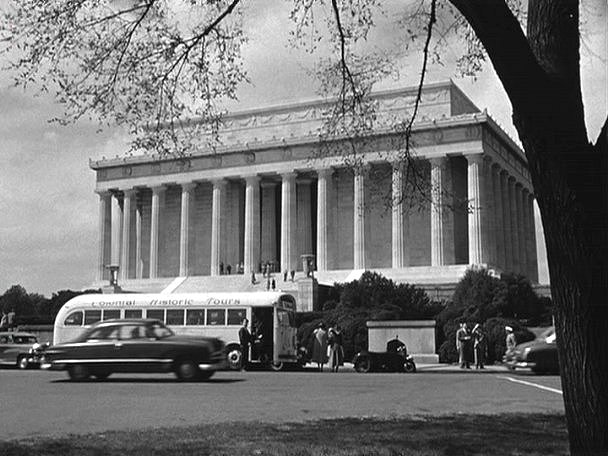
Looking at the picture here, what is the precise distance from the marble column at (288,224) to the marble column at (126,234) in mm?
16174

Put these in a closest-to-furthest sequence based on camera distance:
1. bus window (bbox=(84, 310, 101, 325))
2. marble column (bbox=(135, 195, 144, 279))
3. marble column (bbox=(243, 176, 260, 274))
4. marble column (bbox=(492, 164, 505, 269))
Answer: bus window (bbox=(84, 310, 101, 325)), marble column (bbox=(492, 164, 505, 269)), marble column (bbox=(243, 176, 260, 274)), marble column (bbox=(135, 195, 144, 279))

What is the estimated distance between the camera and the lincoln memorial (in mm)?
65375

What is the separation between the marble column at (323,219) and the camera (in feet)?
229

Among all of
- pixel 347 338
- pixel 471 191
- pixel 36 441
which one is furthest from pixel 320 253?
pixel 36 441

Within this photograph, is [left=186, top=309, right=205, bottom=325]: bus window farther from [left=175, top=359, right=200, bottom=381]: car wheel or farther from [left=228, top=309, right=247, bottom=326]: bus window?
[left=175, top=359, right=200, bottom=381]: car wheel

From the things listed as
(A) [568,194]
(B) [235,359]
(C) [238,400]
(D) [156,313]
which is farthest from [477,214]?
(A) [568,194]

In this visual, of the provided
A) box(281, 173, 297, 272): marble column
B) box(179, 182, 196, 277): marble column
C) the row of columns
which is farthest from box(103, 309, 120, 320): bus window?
box(179, 182, 196, 277): marble column

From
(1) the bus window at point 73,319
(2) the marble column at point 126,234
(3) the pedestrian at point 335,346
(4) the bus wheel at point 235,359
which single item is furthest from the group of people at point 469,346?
(2) the marble column at point 126,234

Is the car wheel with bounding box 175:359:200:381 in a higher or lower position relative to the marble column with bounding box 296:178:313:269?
lower

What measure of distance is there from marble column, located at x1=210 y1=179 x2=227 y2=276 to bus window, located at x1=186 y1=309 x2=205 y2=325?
41.5 meters

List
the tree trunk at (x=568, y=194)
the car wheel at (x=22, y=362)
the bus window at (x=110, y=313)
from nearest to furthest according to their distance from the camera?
the tree trunk at (x=568, y=194), the car wheel at (x=22, y=362), the bus window at (x=110, y=313)

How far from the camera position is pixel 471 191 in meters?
65.8

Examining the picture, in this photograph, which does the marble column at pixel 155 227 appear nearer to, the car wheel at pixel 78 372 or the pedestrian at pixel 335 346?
the pedestrian at pixel 335 346

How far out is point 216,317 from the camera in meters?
32.4
